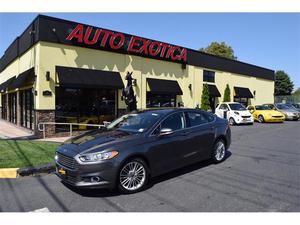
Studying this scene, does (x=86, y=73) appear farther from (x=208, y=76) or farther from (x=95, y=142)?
(x=208, y=76)

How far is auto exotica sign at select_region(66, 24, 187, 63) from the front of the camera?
1355 cm

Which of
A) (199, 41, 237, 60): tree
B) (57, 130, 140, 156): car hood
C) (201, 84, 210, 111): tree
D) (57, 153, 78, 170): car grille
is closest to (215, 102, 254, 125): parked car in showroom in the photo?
(201, 84, 210, 111): tree

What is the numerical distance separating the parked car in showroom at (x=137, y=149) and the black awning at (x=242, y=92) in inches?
844

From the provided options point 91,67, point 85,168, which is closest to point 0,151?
point 85,168

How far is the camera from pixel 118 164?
4.61 m

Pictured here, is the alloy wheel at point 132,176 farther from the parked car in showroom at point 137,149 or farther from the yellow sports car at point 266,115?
the yellow sports car at point 266,115

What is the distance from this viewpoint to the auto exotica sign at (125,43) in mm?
13547

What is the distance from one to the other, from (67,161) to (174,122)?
2.48 meters

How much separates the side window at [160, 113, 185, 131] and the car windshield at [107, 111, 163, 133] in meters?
0.20

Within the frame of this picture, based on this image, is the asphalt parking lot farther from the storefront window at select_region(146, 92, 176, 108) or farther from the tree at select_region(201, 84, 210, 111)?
the tree at select_region(201, 84, 210, 111)

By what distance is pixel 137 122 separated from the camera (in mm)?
5855

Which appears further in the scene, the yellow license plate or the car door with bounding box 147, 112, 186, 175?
the car door with bounding box 147, 112, 186, 175

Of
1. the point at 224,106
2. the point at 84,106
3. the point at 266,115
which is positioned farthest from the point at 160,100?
the point at 266,115

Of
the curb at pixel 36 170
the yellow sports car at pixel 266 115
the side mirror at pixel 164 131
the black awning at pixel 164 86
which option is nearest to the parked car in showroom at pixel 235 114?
the yellow sports car at pixel 266 115
